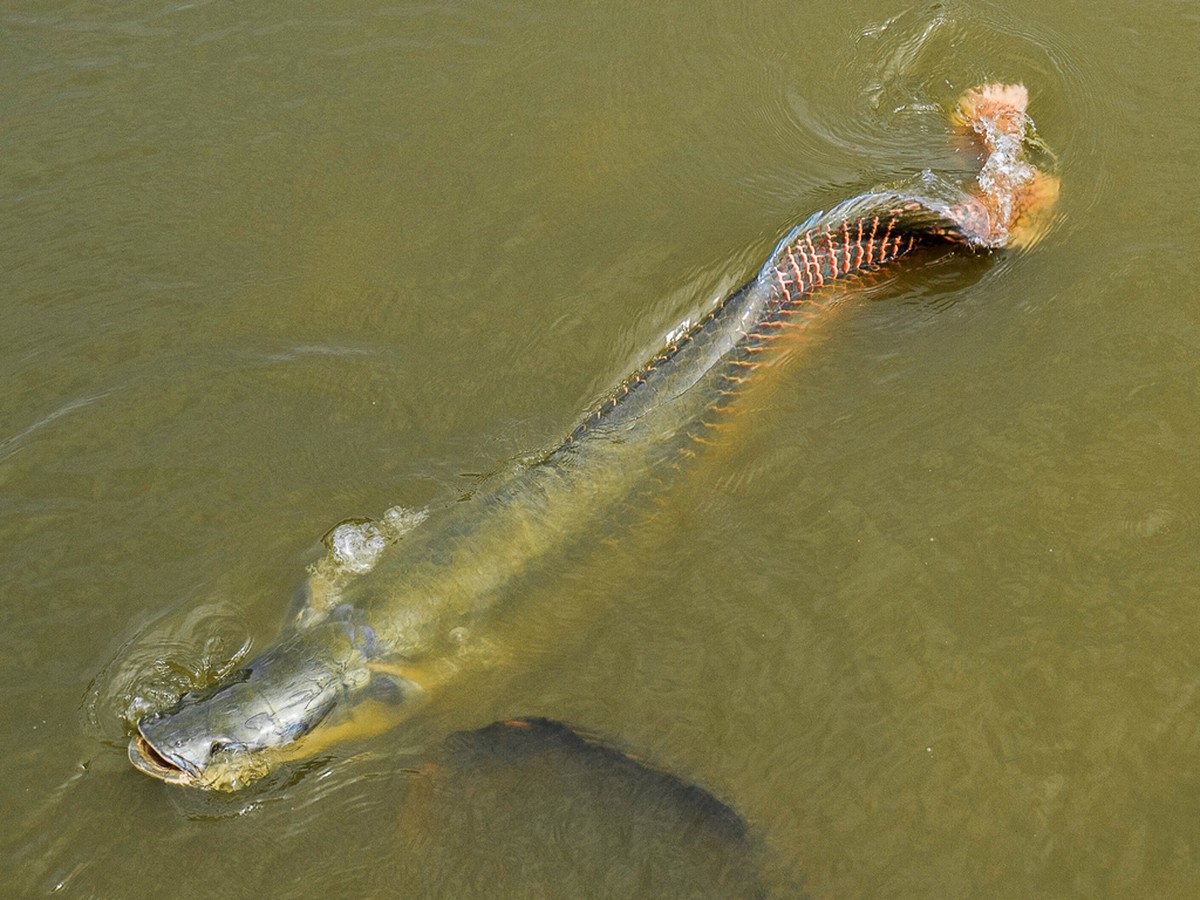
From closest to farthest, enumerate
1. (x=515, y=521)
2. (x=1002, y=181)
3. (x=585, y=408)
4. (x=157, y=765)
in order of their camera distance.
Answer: (x=157, y=765) < (x=515, y=521) < (x=585, y=408) < (x=1002, y=181)

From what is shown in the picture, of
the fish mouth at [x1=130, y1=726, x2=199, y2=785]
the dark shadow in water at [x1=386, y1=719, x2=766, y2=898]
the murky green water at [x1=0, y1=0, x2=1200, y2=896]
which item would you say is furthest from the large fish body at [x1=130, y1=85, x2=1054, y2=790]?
the dark shadow in water at [x1=386, y1=719, x2=766, y2=898]

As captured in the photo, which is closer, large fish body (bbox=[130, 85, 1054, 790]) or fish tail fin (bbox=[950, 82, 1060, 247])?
large fish body (bbox=[130, 85, 1054, 790])

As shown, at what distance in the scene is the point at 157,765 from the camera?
12.6ft

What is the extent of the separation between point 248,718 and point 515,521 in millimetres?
1291

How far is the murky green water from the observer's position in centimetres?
393

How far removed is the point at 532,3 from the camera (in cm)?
618

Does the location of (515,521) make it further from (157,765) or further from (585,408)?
(157,765)

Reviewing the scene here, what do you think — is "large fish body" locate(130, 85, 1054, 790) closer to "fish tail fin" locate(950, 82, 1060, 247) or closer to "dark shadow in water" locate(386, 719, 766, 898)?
"fish tail fin" locate(950, 82, 1060, 247)

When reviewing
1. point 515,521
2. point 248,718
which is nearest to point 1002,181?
point 515,521

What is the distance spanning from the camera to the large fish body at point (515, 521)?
3.95 metres

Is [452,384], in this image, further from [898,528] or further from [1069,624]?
[1069,624]

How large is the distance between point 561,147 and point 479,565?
2453 mm

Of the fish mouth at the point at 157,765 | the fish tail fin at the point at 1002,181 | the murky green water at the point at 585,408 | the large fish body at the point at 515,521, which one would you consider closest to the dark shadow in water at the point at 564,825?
the murky green water at the point at 585,408

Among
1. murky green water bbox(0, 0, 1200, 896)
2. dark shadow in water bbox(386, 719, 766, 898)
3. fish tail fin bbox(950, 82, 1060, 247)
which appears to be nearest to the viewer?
dark shadow in water bbox(386, 719, 766, 898)
